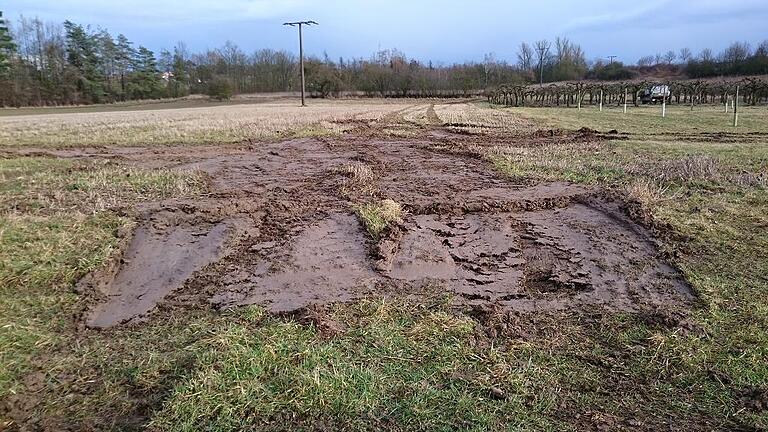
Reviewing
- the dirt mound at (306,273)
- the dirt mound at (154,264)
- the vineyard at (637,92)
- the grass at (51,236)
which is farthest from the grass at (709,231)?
the vineyard at (637,92)

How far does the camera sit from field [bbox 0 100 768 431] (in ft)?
10.6

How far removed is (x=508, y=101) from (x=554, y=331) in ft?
183

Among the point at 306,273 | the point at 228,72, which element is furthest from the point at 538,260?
the point at 228,72

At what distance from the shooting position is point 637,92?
45688 mm

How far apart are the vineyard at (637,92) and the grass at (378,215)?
3660 cm

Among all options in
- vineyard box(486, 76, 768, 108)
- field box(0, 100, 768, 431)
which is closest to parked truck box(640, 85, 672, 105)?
vineyard box(486, 76, 768, 108)

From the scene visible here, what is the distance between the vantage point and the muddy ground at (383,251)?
5.00m

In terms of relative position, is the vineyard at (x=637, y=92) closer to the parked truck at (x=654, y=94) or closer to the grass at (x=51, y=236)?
the parked truck at (x=654, y=94)

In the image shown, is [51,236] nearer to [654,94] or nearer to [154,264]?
[154,264]

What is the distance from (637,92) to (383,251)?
155 ft

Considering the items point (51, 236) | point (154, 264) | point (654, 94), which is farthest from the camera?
point (654, 94)

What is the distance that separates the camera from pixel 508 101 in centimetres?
5684

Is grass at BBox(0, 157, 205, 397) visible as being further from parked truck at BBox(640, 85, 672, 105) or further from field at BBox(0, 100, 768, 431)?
parked truck at BBox(640, 85, 672, 105)

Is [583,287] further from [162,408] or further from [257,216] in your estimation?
[257,216]
